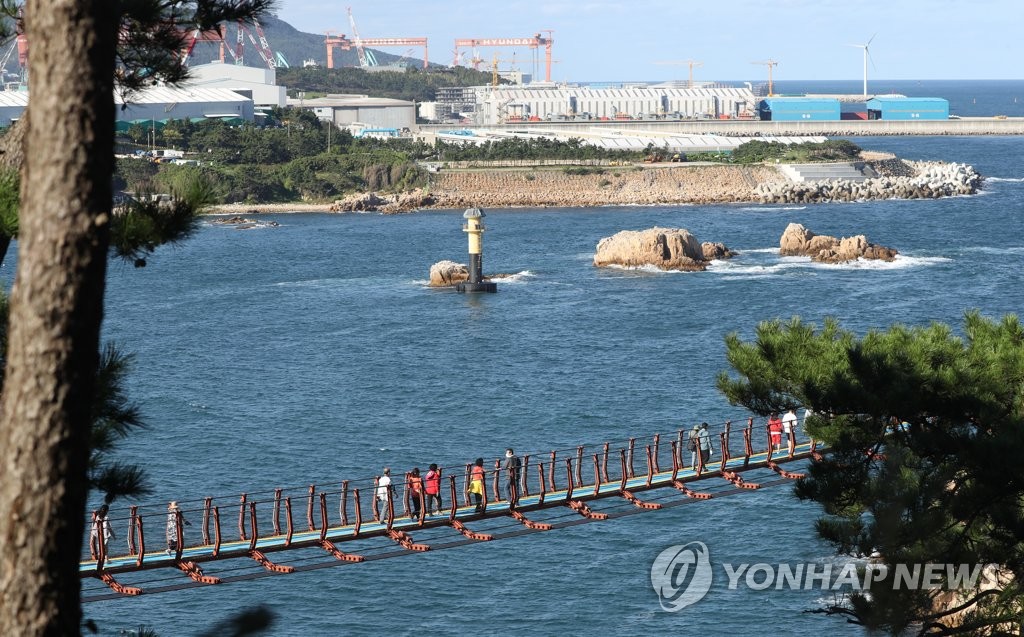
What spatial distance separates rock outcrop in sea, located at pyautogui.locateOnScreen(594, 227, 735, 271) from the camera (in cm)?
4209

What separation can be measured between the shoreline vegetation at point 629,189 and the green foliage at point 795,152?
82.7 inches

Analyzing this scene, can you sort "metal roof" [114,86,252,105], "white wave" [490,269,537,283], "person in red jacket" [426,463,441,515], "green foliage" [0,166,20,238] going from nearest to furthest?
"green foliage" [0,166,20,238], "person in red jacket" [426,463,441,515], "white wave" [490,269,537,283], "metal roof" [114,86,252,105]

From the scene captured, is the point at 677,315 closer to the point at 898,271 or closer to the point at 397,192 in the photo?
the point at 898,271

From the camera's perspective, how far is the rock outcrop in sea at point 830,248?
4253 centimetres

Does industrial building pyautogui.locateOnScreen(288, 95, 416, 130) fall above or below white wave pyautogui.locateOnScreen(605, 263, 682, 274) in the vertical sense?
above

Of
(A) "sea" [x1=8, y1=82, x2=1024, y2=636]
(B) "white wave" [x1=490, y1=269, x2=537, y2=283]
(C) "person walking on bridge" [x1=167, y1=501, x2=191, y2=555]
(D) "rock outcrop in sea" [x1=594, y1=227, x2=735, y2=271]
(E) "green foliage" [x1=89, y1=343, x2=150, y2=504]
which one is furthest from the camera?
(D) "rock outcrop in sea" [x1=594, y1=227, x2=735, y2=271]

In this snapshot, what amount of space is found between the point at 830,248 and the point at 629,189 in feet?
78.6

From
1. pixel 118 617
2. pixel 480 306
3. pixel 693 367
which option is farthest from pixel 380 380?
pixel 118 617

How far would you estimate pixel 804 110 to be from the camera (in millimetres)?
100812

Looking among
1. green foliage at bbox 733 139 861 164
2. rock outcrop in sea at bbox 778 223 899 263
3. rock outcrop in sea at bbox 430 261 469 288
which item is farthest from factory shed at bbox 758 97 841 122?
rock outcrop in sea at bbox 430 261 469 288

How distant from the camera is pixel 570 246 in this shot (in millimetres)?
48844

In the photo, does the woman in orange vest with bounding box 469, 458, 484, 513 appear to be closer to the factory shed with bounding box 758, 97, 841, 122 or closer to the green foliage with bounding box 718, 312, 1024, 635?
the green foliage with bounding box 718, 312, 1024, 635

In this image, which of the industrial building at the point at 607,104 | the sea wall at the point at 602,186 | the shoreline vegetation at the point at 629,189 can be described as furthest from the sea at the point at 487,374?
the industrial building at the point at 607,104

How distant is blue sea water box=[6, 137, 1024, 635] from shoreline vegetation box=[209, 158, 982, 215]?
7.30 metres
